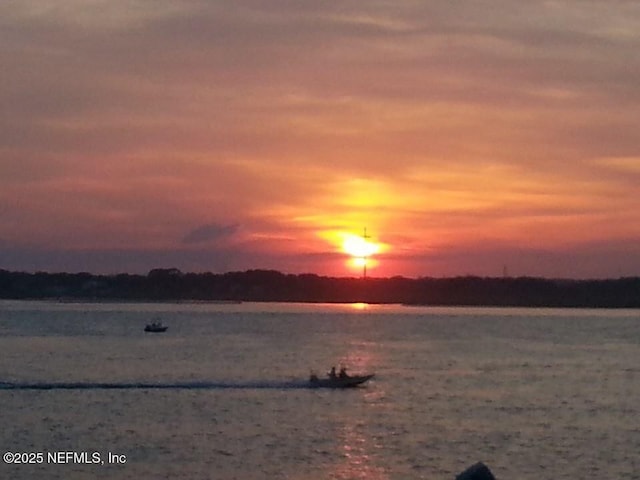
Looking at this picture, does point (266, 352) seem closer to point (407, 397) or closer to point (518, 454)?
point (407, 397)

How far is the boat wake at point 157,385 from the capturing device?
204 ft

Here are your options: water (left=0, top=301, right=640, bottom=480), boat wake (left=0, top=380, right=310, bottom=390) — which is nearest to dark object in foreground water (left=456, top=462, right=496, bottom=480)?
water (left=0, top=301, right=640, bottom=480)

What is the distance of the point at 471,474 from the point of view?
25.4m

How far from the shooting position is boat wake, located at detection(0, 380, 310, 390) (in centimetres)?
6231

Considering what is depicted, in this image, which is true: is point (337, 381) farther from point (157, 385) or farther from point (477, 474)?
point (477, 474)

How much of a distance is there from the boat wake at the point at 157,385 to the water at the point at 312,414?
0.40 feet

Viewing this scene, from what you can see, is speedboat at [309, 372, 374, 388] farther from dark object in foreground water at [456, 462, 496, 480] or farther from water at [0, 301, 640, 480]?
dark object in foreground water at [456, 462, 496, 480]

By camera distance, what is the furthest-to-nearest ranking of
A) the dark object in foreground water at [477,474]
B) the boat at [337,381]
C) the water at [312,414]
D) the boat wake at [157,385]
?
the boat at [337,381], the boat wake at [157,385], the water at [312,414], the dark object in foreground water at [477,474]

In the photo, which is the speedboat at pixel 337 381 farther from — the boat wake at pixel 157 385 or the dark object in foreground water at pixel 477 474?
the dark object in foreground water at pixel 477 474

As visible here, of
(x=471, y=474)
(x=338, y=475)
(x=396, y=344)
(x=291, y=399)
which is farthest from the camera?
(x=396, y=344)

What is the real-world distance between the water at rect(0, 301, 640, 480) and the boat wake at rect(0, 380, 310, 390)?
12 cm

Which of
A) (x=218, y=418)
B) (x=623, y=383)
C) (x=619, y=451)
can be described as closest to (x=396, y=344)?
(x=623, y=383)

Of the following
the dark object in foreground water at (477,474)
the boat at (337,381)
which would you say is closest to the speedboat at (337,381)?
the boat at (337,381)

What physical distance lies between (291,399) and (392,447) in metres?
18.2
